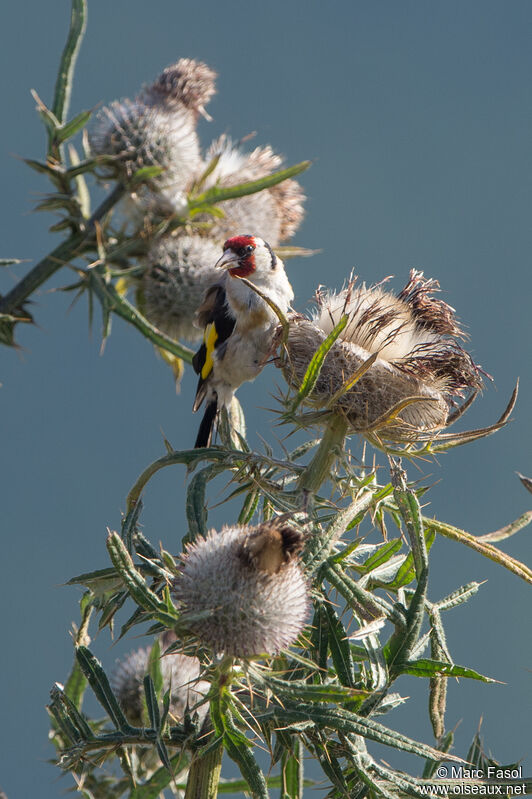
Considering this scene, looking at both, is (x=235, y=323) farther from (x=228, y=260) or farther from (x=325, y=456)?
(x=325, y=456)

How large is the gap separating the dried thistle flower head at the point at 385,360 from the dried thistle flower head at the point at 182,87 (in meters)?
3.48

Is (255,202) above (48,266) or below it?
above

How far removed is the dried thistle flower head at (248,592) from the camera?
224cm

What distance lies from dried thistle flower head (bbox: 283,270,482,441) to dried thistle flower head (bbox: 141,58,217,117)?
3.48m

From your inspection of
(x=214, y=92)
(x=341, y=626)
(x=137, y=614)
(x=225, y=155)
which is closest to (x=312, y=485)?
(x=341, y=626)

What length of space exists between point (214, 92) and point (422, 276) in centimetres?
355

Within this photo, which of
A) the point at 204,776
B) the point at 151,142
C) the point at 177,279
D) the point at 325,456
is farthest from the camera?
the point at 151,142

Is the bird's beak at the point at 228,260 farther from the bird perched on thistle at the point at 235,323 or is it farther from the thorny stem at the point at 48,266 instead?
the thorny stem at the point at 48,266

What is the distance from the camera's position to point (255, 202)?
5895 millimetres

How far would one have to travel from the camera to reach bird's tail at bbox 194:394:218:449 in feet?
14.7

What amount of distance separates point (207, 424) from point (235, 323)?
547 millimetres

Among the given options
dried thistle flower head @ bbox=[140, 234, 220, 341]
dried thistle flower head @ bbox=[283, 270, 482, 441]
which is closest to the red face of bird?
dried thistle flower head @ bbox=[140, 234, 220, 341]

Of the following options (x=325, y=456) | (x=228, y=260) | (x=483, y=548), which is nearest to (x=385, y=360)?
(x=325, y=456)

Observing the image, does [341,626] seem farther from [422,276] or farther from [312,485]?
[422,276]
